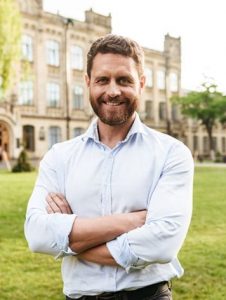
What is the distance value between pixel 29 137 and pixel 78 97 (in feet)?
21.3

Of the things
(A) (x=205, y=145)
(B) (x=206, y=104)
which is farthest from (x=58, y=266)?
(A) (x=205, y=145)

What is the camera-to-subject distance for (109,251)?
2152 mm

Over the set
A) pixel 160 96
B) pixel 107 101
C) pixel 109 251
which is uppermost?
pixel 160 96

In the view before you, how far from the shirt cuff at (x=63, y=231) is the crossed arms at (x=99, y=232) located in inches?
0.7

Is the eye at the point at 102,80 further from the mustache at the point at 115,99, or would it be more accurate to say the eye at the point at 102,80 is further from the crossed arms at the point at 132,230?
the crossed arms at the point at 132,230

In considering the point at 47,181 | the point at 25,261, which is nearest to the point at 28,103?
the point at 25,261

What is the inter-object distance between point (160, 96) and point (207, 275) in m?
45.9

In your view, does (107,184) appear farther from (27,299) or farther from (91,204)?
(27,299)

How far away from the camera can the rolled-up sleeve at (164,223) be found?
7.00ft

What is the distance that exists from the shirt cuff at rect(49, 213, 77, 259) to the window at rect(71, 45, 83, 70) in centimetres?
4024

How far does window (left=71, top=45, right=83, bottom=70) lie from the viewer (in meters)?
41.7

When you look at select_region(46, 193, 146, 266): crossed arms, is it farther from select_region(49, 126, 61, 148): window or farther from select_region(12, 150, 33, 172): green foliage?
select_region(49, 126, 61, 148): window

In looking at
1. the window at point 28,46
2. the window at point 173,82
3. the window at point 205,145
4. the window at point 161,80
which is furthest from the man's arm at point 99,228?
the window at point 205,145

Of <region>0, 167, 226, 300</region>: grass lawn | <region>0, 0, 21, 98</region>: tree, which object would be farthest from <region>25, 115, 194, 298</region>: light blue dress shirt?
<region>0, 0, 21, 98</region>: tree
